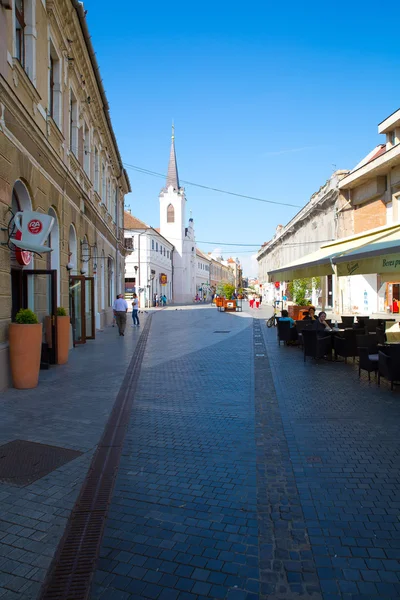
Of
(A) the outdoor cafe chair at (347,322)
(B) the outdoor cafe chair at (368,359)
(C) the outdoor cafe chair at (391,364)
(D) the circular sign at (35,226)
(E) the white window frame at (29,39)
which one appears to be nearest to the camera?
(C) the outdoor cafe chair at (391,364)

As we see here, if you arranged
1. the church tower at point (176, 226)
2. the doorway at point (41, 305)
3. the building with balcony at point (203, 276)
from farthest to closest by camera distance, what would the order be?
the building with balcony at point (203, 276), the church tower at point (176, 226), the doorway at point (41, 305)

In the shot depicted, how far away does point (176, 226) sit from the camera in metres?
76.6

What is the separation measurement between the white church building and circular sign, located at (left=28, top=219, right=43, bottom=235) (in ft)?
144

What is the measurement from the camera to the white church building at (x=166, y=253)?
54.8 m

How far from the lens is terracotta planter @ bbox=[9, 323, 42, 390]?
26.8ft

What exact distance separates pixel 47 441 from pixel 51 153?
8074 mm

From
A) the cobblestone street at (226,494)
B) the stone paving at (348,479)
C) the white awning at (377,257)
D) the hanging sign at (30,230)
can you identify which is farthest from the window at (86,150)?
the stone paving at (348,479)

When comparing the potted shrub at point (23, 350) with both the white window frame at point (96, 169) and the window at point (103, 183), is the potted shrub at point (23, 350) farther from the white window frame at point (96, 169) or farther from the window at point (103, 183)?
the window at point (103, 183)

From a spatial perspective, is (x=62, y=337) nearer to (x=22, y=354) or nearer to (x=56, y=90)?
(x=22, y=354)

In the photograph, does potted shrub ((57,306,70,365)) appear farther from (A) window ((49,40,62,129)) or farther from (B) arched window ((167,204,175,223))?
(B) arched window ((167,204,175,223))

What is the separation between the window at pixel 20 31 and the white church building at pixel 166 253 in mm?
42312

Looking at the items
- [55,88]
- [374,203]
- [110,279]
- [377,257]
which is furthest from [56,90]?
[374,203]

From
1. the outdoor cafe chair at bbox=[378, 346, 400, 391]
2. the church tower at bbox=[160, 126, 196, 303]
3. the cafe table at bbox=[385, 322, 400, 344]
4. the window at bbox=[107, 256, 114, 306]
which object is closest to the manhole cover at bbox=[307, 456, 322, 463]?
the outdoor cafe chair at bbox=[378, 346, 400, 391]

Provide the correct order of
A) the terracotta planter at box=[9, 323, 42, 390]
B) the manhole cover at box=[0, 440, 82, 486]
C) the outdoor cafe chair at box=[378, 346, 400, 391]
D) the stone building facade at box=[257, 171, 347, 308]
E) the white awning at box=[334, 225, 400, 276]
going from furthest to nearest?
1. the stone building facade at box=[257, 171, 347, 308]
2. the terracotta planter at box=[9, 323, 42, 390]
3. the outdoor cafe chair at box=[378, 346, 400, 391]
4. the white awning at box=[334, 225, 400, 276]
5. the manhole cover at box=[0, 440, 82, 486]
